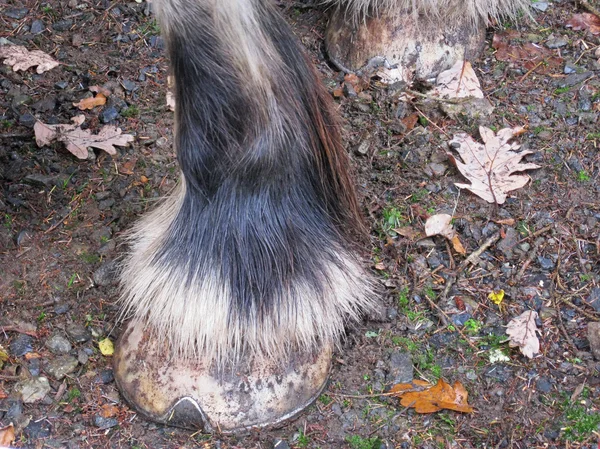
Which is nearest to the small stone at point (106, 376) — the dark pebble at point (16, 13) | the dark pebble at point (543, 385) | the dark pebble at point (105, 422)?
the dark pebble at point (105, 422)

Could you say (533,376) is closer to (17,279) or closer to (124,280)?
Result: (124,280)

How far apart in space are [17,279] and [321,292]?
99 centimetres

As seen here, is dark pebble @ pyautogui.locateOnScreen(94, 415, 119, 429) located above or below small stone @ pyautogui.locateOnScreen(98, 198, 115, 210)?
below

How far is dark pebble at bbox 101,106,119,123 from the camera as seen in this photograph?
2820 mm

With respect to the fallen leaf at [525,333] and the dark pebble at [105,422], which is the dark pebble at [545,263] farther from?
the dark pebble at [105,422]

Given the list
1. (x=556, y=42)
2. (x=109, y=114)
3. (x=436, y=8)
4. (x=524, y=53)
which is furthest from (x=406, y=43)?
(x=109, y=114)

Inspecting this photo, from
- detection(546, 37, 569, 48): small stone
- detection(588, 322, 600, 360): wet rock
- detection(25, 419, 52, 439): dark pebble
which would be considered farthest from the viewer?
detection(546, 37, 569, 48): small stone

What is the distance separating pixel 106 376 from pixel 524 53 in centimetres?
202

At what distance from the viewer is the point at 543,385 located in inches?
83.4

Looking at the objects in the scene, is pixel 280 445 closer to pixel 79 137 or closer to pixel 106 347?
pixel 106 347

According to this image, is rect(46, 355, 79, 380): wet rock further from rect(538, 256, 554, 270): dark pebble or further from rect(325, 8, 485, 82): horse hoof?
rect(325, 8, 485, 82): horse hoof

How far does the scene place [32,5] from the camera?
127 inches

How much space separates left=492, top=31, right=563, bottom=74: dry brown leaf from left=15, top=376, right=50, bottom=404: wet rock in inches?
81.1

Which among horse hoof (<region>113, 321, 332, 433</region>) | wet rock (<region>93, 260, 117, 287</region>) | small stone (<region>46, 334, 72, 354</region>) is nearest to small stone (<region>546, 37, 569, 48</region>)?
horse hoof (<region>113, 321, 332, 433</region>)
